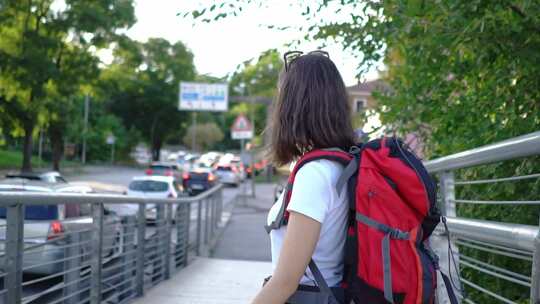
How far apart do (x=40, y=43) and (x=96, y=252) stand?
2489 centimetres

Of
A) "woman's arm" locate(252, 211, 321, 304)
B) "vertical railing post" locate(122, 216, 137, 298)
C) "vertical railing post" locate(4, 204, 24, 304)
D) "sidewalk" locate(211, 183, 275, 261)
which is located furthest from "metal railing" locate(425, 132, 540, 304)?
"sidewalk" locate(211, 183, 275, 261)

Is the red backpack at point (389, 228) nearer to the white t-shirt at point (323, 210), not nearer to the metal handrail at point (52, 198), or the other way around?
the white t-shirt at point (323, 210)

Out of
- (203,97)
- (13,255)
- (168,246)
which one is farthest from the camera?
(203,97)

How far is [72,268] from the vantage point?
5.27 m

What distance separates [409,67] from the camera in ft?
21.7

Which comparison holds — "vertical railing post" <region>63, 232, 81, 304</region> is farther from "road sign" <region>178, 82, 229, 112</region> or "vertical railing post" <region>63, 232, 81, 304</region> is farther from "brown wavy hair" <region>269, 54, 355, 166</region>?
"road sign" <region>178, 82, 229, 112</region>

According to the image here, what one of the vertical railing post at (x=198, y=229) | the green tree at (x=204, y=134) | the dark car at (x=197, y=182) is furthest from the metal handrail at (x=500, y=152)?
the green tree at (x=204, y=134)

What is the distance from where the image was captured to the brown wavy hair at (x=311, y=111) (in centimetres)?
217

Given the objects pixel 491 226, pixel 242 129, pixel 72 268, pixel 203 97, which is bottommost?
pixel 72 268

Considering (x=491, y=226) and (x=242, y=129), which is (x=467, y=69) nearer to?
(x=491, y=226)

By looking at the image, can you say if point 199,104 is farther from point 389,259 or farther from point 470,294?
point 389,259

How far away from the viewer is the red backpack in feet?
6.30

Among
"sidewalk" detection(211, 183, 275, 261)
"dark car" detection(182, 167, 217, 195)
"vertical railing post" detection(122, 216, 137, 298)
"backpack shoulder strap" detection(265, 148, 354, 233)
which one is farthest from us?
"dark car" detection(182, 167, 217, 195)

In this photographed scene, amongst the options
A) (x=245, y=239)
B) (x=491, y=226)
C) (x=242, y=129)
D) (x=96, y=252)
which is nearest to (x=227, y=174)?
(x=242, y=129)
